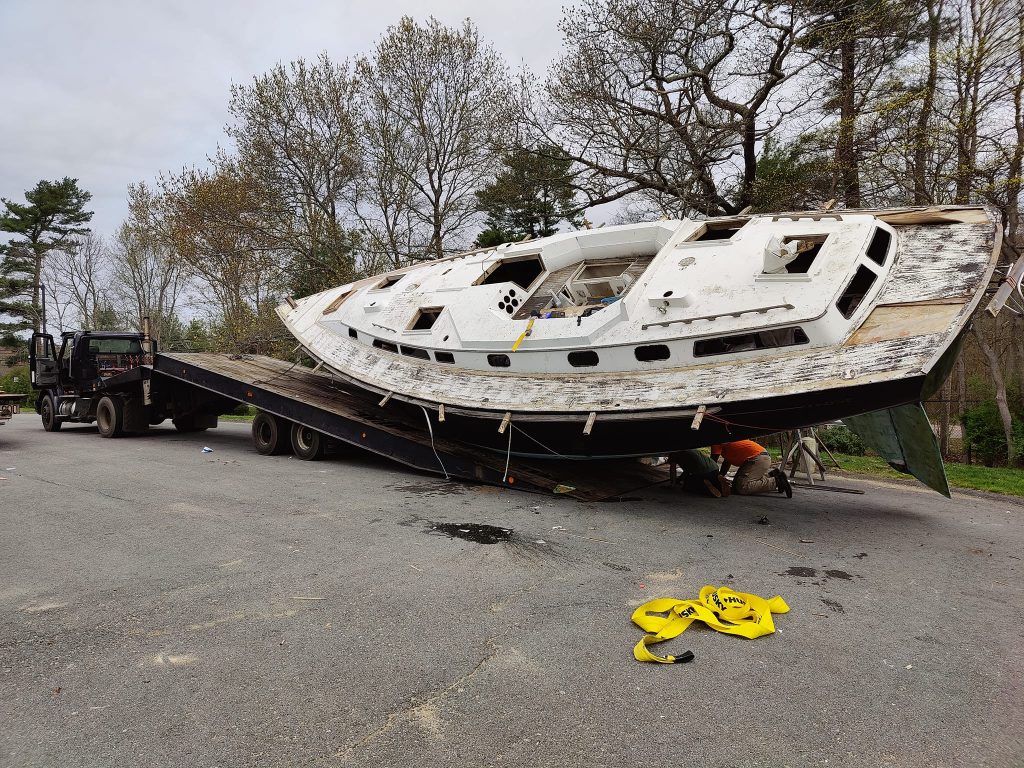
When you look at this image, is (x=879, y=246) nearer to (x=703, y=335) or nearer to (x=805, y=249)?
(x=805, y=249)

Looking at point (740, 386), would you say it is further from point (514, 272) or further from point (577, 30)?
point (577, 30)

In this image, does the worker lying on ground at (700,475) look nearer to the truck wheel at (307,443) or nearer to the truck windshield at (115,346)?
the truck wheel at (307,443)

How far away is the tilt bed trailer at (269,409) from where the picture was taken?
A: 28.7 ft

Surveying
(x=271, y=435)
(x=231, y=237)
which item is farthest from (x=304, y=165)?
(x=271, y=435)

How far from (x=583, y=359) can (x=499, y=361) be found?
1.34 meters

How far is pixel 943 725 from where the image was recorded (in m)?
2.88

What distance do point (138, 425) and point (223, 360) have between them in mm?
2826

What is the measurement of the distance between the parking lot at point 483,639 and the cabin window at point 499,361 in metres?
2.03

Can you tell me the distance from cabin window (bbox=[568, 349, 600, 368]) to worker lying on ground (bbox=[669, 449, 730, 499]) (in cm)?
202

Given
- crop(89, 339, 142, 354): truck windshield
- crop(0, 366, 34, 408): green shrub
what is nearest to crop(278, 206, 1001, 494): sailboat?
crop(89, 339, 142, 354): truck windshield

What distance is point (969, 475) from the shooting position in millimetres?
11258

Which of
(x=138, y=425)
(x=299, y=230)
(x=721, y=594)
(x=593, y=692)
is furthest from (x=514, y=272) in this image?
(x=299, y=230)

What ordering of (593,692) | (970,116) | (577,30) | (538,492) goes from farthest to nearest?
(577,30) < (970,116) < (538,492) < (593,692)

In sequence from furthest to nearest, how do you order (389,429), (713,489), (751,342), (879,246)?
(389,429) → (713,489) → (879,246) → (751,342)
